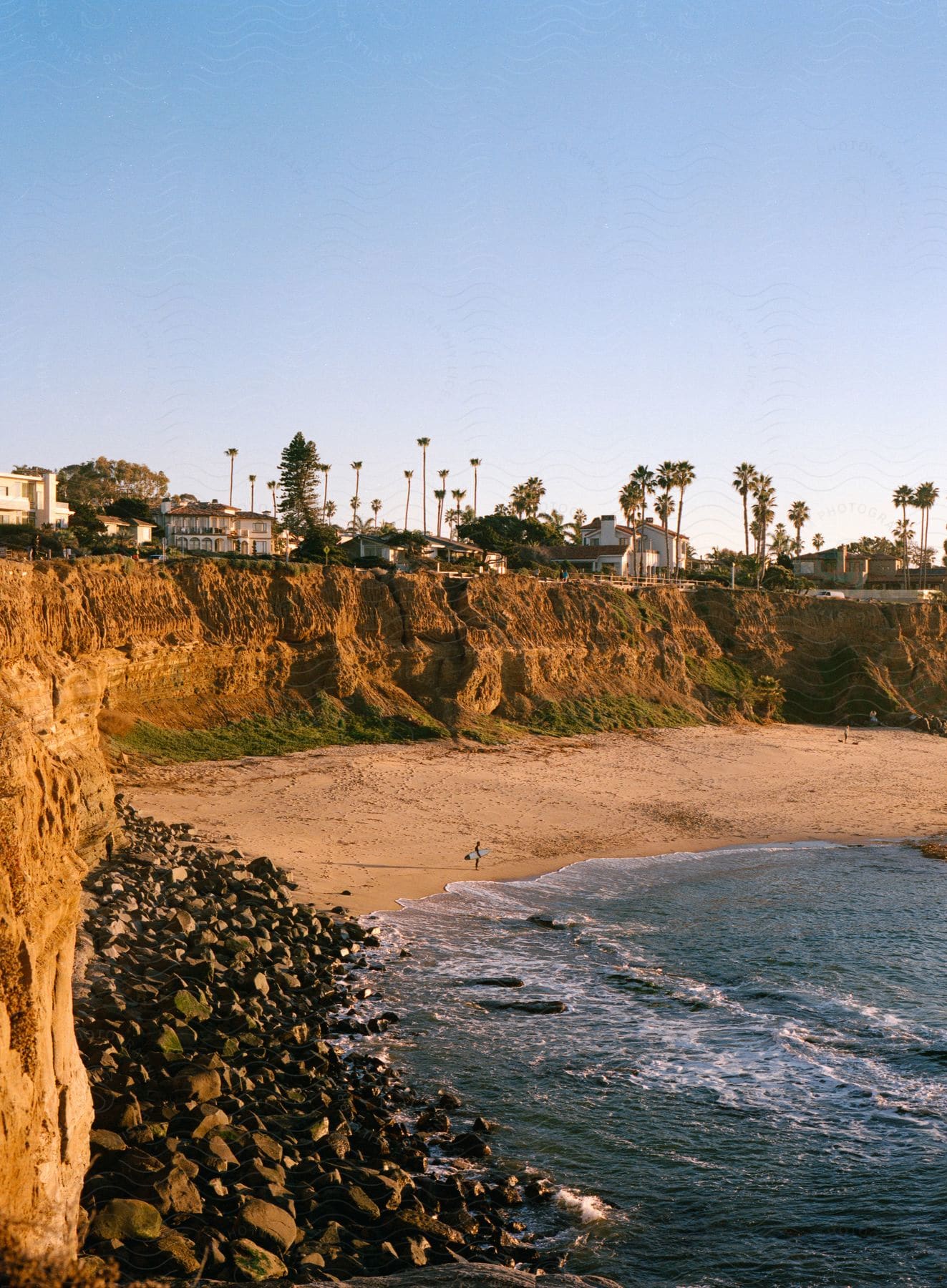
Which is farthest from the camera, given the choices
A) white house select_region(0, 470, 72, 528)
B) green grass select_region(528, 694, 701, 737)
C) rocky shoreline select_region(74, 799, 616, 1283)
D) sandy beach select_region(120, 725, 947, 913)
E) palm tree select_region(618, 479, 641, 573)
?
palm tree select_region(618, 479, 641, 573)

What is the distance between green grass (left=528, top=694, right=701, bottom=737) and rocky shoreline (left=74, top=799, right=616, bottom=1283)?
2834 centimetres

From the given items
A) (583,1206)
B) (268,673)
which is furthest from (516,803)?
(583,1206)

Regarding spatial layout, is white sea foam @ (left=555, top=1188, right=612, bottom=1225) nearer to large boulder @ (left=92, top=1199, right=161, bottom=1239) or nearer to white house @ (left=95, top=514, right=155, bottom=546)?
large boulder @ (left=92, top=1199, right=161, bottom=1239)

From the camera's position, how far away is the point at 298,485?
78812 millimetres

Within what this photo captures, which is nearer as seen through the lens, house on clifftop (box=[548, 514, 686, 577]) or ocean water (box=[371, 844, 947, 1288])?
ocean water (box=[371, 844, 947, 1288])

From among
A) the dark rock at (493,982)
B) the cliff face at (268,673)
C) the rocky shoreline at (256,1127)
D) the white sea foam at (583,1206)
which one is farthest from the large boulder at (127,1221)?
the dark rock at (493,982)

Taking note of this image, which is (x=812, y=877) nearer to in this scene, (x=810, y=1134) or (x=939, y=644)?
(x=810, y=1134)

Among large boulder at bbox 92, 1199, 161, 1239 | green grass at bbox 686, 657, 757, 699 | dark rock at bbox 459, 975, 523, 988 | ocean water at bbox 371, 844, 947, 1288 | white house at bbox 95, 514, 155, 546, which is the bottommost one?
ocean water at bbox 371, 844, 947, 1288

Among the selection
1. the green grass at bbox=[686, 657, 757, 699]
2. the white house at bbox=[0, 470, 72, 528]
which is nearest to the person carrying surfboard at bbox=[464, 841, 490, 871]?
the green grass at bbox=[686, 657, 757, 699]

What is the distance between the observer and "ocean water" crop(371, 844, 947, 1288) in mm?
12383

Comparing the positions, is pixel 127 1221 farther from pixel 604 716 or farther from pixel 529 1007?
pixel 604 716

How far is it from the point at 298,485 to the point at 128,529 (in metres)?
15.0

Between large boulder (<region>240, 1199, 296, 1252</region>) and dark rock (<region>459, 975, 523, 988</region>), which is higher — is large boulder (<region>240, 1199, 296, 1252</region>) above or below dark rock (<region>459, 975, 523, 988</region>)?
above

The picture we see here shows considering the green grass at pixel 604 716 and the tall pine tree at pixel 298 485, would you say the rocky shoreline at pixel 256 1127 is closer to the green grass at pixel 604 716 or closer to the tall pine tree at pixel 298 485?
the green grass at pixel 604 716
